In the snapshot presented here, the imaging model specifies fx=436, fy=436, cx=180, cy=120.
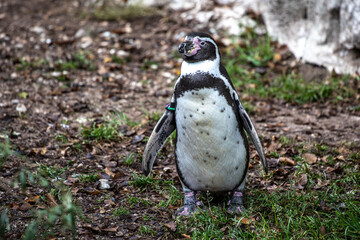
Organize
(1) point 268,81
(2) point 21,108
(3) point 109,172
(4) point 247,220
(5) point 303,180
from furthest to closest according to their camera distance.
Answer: (1) point 268,81, (2) point 21,108, (3) point 109,172, (5) point 303,180, (4) point 247,220

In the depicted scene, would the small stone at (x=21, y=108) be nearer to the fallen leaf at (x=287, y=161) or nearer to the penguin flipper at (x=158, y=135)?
the penguin flipper at (x=158, y=135)

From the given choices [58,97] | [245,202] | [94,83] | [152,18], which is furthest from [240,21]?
[245,202]

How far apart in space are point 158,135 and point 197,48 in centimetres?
86

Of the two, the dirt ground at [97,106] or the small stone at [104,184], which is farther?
the small stone at [104,184]

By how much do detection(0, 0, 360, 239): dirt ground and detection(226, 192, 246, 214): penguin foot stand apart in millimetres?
488

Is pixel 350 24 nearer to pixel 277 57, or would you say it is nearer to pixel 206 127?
pixel 277 57

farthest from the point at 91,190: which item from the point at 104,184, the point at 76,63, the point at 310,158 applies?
the point at 76,63

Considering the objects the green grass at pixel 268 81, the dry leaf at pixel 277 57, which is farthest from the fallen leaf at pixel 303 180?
the dry leaf at pixel 277 57

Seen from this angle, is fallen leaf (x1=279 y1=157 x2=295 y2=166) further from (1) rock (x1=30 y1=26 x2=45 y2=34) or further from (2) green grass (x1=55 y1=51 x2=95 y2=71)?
(1) rock (x1=30 y1=26 x2=45 y2=34)

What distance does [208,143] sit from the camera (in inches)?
133

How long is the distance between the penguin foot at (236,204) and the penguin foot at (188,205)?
28 centimetres

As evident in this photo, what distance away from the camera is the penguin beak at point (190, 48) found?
3.27 metres

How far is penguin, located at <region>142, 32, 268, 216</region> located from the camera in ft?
10.8

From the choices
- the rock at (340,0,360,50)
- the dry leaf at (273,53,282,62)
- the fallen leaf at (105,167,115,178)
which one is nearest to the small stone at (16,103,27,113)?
the fallen leaf at (105,167,115,178)
